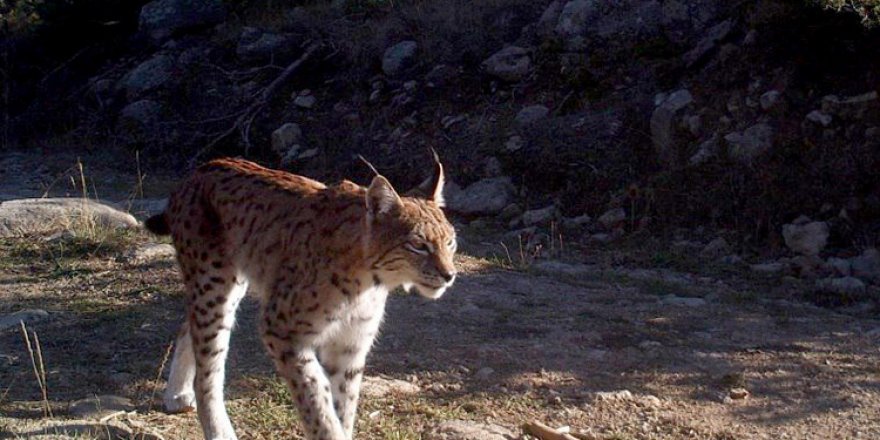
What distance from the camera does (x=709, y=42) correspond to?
13648 mm

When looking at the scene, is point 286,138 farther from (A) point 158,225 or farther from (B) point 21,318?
(A) point 158,225

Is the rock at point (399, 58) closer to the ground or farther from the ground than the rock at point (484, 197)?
farther from the ground

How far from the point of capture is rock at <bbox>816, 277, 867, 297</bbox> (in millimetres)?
9838

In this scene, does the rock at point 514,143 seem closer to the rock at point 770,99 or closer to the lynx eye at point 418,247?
the rock at point 770,99

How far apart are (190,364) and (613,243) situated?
6.00 meters

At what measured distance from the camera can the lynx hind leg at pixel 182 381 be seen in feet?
21.9

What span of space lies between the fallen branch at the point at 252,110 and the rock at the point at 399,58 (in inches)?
64.5

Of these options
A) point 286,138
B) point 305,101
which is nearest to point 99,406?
point 286,138

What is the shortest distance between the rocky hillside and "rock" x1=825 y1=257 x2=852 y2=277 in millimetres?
414

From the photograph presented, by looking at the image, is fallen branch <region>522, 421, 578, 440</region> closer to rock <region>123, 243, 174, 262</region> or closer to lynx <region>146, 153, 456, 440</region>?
lynx <region>146, 153, 456, 440</region>

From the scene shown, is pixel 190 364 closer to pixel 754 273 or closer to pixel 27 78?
pixel 754 273

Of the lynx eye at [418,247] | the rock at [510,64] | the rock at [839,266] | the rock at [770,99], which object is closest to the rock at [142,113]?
the rock at [510,64]

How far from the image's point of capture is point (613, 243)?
11.8 m

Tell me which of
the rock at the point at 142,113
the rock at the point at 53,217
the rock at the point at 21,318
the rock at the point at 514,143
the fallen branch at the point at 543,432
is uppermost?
the rock at the point at 514,143
